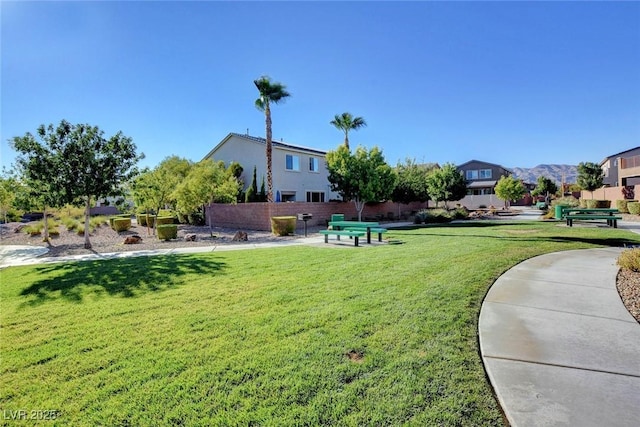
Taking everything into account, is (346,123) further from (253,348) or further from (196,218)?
(253,348)

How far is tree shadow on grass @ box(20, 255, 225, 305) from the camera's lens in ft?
20.0

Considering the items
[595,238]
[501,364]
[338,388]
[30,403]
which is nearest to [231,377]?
[338,388]

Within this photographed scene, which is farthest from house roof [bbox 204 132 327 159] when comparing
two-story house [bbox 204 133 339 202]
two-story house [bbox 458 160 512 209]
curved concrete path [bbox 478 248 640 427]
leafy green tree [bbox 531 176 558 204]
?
leafy green tree [bbox 531 176 558 204]

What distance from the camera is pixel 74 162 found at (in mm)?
12766

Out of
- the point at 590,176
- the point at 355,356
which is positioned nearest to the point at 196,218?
the point at 355,356

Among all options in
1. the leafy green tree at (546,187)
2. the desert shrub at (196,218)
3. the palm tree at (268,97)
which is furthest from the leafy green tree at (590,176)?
the desert shrub at (196,218)

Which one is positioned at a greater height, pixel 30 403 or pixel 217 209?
pixel 217 209

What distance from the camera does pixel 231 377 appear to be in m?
3.09

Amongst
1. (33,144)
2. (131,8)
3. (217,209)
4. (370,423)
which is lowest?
(370,423)

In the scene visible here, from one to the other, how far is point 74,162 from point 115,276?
838 centimetres

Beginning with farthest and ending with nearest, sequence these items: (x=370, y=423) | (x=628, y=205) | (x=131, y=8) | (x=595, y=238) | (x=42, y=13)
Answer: (x=628, y=205) < (x=595, y=238) < (x=131, y=8) < (x=42, y=13) < (x=370, y=423)

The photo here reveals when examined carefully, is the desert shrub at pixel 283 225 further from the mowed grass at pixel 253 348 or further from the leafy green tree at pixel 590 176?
the leafy green tree at pixel 590 176

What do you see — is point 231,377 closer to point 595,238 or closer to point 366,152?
point 595,238

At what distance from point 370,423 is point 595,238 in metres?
13.7
